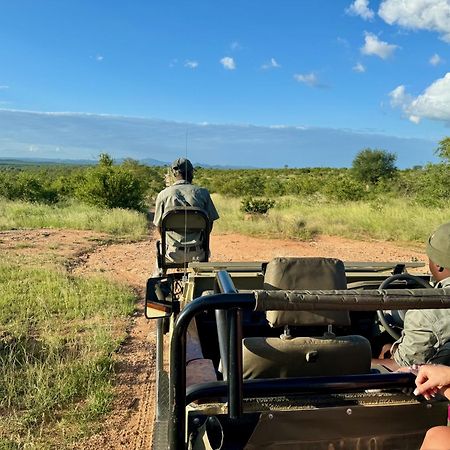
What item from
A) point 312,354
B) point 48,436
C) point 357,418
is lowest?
point 48,436

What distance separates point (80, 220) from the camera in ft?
50.2

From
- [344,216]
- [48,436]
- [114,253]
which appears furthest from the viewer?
[344,216]

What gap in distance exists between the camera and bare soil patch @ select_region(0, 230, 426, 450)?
376 centimetres

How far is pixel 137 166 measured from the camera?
117 ft

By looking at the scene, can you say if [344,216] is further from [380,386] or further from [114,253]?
[380,386]

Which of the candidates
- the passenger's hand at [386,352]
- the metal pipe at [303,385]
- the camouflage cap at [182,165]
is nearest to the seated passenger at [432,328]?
the metal pipe at [303,385]

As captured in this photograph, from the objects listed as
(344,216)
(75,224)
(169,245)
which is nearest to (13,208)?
(75,224)

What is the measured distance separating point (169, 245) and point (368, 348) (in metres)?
3.90

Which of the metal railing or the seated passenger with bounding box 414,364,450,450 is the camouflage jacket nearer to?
the seated passenger with bounding box 414,364,450,450

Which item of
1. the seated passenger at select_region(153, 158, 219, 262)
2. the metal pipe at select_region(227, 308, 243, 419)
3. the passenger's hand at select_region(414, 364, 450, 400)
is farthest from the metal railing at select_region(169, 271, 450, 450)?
the seated passenger at select_region(153, 158, 219, 262)

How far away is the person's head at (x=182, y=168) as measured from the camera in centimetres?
585

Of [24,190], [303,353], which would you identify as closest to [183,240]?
[303,353]

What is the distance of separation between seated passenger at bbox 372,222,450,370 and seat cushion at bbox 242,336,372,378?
0.22m

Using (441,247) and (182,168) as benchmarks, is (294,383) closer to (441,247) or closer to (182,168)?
(441,247)
